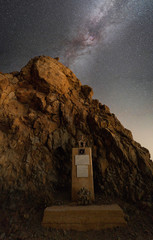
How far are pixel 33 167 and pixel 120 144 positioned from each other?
8.26 m

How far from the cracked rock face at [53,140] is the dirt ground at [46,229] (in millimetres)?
1020

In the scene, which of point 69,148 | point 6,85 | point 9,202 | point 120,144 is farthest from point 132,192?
point 6,85

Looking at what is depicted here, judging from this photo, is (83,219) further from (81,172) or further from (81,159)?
(81,159)

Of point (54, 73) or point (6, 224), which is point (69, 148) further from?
point (54, 73)

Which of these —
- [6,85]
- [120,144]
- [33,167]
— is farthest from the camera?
[6,85]

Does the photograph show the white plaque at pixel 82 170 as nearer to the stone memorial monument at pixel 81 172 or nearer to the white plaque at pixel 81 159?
the stone memorial monument at pixel 81 172

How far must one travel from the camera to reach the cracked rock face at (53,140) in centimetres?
926

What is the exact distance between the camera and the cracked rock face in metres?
9.26

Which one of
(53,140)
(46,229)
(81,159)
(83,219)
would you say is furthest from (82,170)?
(53,140)

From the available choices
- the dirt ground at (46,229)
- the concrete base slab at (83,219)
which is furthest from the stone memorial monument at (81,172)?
the dirt ground at (46,229)

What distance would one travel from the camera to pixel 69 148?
11742mm

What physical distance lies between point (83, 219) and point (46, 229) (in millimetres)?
2039

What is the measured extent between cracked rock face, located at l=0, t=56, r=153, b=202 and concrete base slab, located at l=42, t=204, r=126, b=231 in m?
2.59

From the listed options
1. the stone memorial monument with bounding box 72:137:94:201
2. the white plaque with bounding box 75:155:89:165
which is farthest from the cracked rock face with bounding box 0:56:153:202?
the white plaque with bounding box 75:155:89:165
